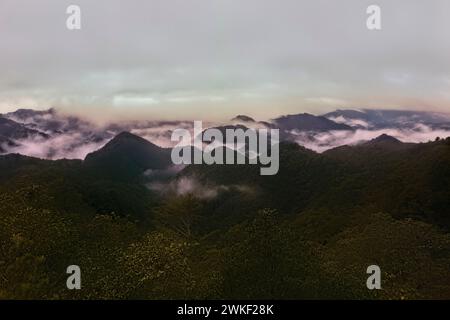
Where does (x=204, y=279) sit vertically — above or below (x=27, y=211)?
below

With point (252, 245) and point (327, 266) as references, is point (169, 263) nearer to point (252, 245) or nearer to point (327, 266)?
point (252, 245)

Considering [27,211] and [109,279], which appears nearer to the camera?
[109,279]

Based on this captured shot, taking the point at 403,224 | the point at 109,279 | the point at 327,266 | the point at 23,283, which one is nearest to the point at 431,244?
the point at 403,224

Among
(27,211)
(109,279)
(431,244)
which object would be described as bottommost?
(431,244)
